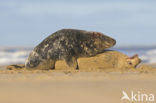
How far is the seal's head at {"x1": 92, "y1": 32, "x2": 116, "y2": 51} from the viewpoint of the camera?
38.8 ft

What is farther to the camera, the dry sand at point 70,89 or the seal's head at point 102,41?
the seal's head at point 102,41

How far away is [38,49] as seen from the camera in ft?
38.4

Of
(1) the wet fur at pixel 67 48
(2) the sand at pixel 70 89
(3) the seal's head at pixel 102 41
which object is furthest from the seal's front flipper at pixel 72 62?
(2) the sand at pixel 70 89

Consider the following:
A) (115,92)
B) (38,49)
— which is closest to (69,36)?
(38,49)

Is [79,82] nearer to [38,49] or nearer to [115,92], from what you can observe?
[115,92]

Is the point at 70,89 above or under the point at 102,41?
under

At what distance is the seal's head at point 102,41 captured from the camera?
11834 millimetres

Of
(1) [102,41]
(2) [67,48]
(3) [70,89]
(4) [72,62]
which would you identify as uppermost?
(1) [102,41]

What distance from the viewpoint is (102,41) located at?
11.9 metres

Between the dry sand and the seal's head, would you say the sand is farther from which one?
the seal's head

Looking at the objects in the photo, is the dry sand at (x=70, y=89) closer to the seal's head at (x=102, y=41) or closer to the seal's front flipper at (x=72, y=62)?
the seal's front flipper at (x=72, y=62)

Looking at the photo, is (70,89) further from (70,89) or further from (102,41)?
(102,41)

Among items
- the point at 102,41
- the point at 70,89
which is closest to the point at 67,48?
the point at 102,41

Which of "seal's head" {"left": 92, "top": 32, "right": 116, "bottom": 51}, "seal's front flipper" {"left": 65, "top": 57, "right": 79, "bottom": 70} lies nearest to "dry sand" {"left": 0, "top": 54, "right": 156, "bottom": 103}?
"seal's front flipper" {"left": 65, "top": 57, "right": 79, "bottom": 70}
